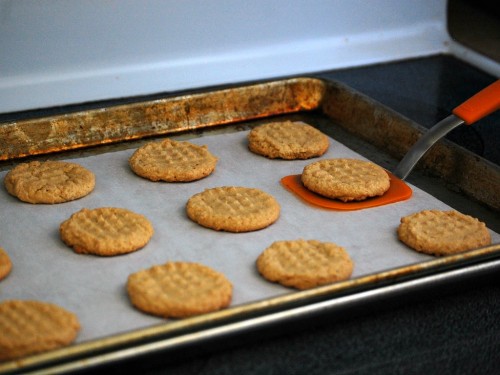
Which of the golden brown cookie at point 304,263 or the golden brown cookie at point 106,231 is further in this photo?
the golden brown cookie at point 106,231

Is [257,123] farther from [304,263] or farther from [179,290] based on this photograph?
[179,290]

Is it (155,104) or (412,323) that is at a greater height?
(155,104)

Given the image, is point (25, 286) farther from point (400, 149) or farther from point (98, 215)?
point (400, 149)

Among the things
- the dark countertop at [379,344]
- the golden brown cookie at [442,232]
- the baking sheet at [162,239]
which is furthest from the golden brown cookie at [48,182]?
the golden brown cookie at [442,232]

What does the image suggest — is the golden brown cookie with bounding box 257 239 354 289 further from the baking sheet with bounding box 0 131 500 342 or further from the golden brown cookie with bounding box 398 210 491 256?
the golden brown cookie with bounding box 398 210 491 256

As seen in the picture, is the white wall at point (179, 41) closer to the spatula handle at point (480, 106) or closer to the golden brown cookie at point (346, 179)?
the golden brown cookie at point (346, 179)

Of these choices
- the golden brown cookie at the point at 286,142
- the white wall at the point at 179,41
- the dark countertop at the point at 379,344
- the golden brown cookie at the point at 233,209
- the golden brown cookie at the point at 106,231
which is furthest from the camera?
the white wall at the point at 179,41

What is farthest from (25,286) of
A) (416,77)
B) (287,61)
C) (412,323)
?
(416,77)
